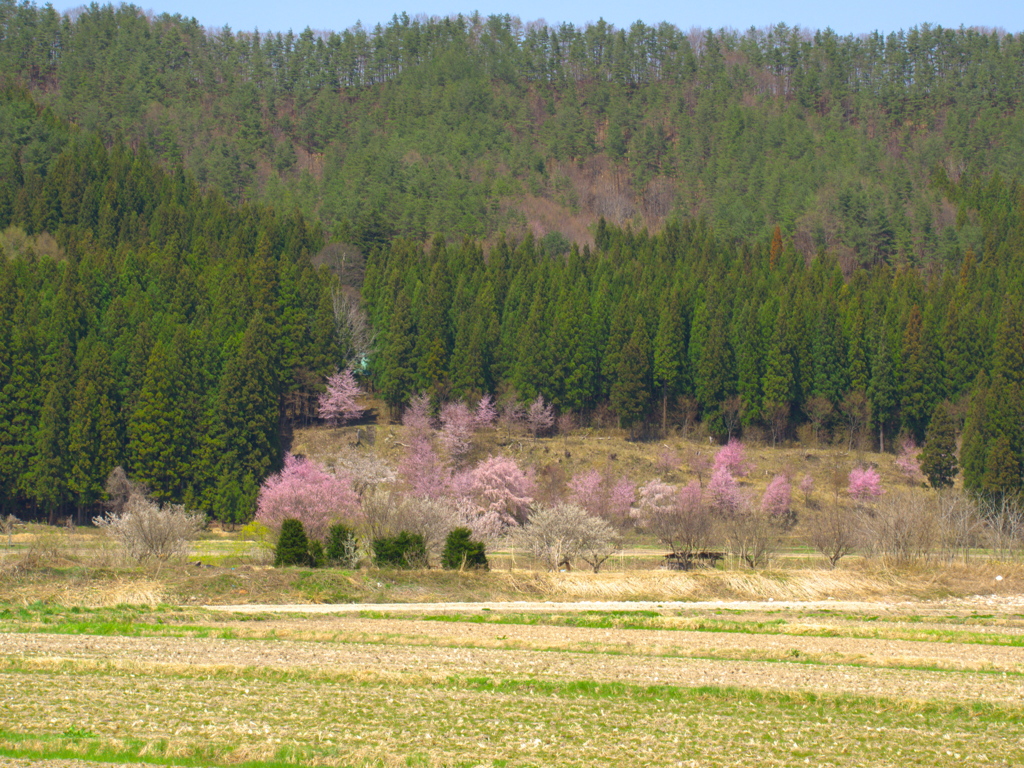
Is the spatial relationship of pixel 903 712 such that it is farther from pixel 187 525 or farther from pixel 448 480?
pixel 448 480

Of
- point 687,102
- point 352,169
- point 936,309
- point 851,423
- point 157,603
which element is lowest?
point 157,603

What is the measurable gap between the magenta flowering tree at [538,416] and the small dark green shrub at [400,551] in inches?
1603

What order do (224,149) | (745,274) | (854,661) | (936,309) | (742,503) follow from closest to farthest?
(854,661) → (742,503) → (936,309) → (745,274) → (224,149)

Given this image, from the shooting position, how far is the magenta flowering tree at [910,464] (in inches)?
2742

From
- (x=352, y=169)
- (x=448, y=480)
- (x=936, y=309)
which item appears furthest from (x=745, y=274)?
(x=352, y=169)

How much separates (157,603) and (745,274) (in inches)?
2810

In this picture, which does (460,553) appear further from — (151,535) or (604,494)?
(604,494)

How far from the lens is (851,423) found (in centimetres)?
7538

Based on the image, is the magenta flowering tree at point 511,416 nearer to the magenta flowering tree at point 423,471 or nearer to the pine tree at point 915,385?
the magenta flowering tree at point 423,471

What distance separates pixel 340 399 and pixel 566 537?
41.2m

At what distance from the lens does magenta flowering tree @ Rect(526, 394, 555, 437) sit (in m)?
74.6

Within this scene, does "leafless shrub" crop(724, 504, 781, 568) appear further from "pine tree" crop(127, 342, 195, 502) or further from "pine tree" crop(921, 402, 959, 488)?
"pine tree" crop(127, 342, 195, 502)

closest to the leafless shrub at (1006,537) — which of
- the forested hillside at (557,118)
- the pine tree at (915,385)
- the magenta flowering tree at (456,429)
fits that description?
the pine tree at (915,385)

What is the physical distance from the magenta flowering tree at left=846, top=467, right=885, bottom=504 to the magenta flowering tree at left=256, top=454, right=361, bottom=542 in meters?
31.5
